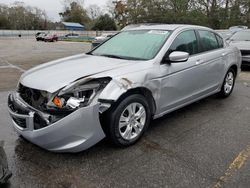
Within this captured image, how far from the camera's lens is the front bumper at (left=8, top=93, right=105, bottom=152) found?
2693mm

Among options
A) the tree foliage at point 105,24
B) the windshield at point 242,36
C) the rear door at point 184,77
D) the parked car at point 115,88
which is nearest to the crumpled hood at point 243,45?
the windshield at point 242,36

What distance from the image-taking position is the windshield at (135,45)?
3709 millimetres

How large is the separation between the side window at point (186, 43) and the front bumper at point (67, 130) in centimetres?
162

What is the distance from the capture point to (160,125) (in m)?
4.02

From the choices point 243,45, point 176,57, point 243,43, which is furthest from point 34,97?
point 243,43

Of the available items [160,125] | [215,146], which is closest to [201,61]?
[160,125]

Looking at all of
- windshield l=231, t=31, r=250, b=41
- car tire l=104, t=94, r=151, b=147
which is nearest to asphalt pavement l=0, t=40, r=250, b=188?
car tire l=104, t=94, r=151, b=147

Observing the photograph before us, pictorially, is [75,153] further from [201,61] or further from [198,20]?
[198,20]

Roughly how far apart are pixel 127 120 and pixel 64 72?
98 centimetres

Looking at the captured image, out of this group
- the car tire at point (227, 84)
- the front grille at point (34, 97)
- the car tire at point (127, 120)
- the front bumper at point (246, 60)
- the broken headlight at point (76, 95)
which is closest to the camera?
the broken headlight at point (76, 95)

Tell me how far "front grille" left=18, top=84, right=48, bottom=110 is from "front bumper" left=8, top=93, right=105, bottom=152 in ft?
0.24

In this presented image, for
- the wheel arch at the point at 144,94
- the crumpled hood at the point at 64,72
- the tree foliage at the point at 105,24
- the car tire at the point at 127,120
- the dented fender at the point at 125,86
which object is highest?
the tree foliage at the point at 105,24

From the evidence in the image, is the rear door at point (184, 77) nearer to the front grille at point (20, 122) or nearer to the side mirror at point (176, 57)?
the side mirror at point (176, 57)

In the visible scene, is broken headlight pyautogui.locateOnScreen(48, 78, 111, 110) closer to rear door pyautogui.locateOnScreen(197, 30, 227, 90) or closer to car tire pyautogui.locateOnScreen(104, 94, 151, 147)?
car tire pyautogui.locateOnScreen(104, 94, 151, 147)
